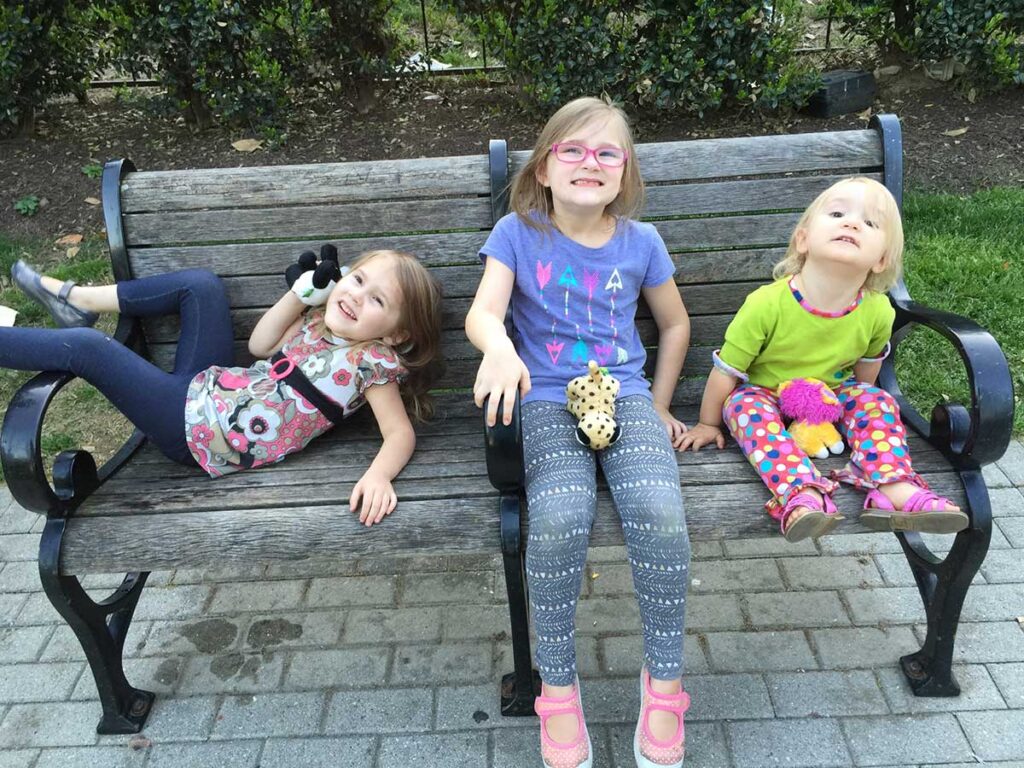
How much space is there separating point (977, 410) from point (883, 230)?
56cm

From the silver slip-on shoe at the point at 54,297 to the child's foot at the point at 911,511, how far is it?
2.43 meters

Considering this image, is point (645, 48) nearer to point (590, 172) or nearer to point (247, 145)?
point (247, 145)

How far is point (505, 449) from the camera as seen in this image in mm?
2113

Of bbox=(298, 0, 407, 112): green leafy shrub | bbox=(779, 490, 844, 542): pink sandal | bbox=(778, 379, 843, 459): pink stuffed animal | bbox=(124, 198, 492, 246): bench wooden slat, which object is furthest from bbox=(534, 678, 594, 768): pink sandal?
bbox=(298, 0, 407, 112): green leafy shrub

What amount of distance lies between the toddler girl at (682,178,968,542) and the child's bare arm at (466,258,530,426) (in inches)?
25.4

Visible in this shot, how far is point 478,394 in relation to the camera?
2115mm

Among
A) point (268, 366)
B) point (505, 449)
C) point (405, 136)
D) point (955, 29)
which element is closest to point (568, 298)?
point (505, 449)

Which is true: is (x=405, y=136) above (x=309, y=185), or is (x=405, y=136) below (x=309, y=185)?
below

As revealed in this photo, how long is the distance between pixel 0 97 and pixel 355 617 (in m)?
4.36

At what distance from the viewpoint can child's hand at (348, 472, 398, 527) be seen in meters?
2.22

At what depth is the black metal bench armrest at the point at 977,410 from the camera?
218 cm

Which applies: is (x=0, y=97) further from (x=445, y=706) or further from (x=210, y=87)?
(x=445, y=706)

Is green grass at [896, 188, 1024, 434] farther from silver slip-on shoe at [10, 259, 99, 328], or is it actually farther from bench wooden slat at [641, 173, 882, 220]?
silver slip-on shoe at [10, 259, 99, 328]

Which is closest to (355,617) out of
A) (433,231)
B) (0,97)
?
(433,231)
